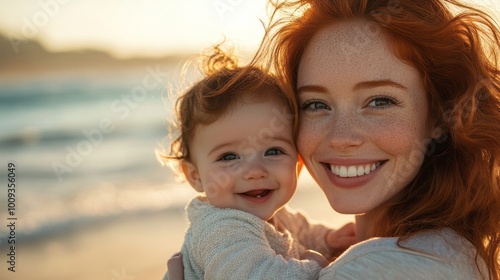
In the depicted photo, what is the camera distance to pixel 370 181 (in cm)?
313

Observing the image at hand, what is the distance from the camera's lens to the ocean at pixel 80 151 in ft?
33.1

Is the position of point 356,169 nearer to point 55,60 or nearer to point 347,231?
point 347,231

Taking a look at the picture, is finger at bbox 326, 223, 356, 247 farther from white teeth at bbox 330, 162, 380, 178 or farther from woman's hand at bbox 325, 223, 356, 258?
white teeth at bbox 330, 162, 380, 178

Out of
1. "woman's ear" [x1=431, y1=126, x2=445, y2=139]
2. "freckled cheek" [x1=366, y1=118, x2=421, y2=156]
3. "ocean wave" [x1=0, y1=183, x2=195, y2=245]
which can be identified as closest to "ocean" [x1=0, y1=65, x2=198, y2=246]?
"ocean wave" [x1=0, y1=183, x2=195, y2=245]

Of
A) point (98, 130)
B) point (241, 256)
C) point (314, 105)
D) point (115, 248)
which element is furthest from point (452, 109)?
point (98, 130)

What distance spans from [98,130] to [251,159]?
14.9m

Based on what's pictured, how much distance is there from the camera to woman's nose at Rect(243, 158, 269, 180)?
3.32 m

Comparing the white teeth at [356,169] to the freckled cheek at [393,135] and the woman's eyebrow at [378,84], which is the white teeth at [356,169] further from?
the woman's eyebrow at [378,84]

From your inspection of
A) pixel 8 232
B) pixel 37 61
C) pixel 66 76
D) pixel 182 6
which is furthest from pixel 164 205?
pixel 37 61

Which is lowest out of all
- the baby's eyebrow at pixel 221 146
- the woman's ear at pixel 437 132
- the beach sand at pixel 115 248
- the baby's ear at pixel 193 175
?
the beach sand at pixel 115 248

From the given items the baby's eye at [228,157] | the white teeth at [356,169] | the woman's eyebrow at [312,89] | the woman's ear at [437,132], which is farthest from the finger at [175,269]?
the woman's ear at [437,132]

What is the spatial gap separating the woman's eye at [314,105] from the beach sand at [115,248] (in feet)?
13.9

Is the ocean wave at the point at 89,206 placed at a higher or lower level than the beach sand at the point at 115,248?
higher

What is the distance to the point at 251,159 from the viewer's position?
338 cm
